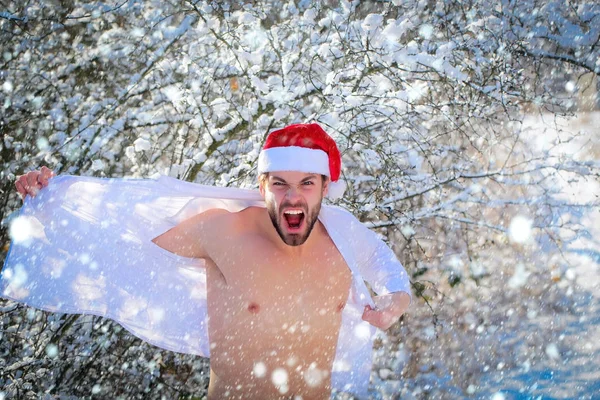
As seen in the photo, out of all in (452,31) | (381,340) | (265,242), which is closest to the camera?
(265,242)

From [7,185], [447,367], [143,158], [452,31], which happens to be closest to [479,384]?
[447,367]

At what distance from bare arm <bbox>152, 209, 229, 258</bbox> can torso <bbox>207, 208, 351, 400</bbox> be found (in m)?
0.06

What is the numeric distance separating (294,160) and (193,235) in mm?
508

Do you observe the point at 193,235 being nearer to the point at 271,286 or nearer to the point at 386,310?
the point at 271,286

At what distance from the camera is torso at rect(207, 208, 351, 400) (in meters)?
2.24

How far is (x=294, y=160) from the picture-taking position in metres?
2.21

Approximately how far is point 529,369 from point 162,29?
4.40 metres

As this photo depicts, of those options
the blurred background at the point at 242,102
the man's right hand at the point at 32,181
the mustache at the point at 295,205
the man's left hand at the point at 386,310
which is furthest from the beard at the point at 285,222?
the blurred background at the point at 242,102

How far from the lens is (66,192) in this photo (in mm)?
2428

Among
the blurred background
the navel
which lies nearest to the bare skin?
the navel

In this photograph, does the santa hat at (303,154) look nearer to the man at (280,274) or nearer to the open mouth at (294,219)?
the man at (280,274)

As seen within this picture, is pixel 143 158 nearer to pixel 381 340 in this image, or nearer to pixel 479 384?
pixel 381 340

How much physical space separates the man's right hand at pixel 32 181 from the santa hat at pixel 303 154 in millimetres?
813

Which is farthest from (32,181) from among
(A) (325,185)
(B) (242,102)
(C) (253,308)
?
(B) (242,102)
